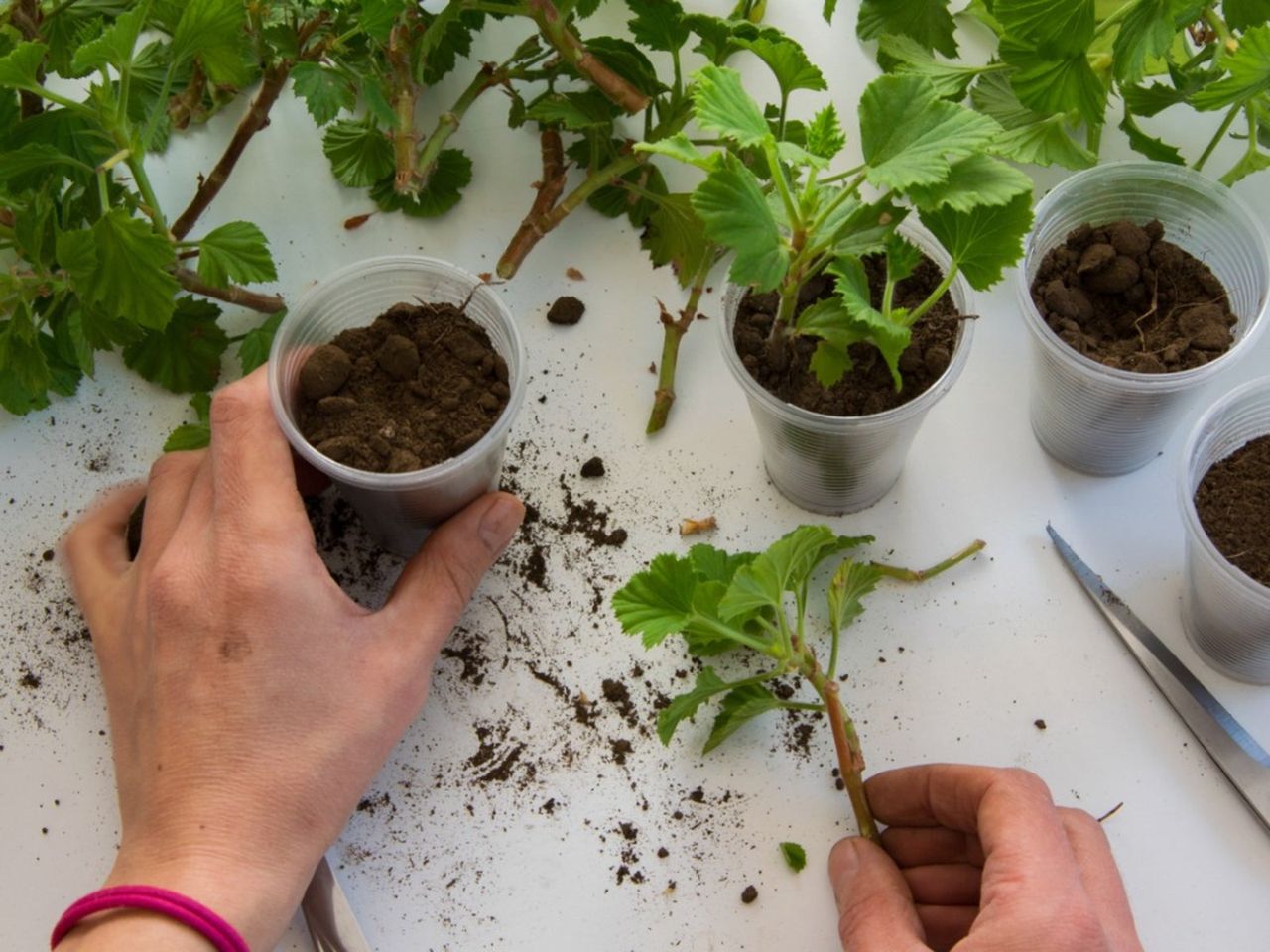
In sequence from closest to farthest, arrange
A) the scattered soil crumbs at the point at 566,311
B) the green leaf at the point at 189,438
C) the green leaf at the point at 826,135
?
the green leaf at the point at 826,135, the green leaf at the point at 189,438, the scattered soil crumbs at the point at 566,311

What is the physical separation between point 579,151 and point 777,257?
47cm

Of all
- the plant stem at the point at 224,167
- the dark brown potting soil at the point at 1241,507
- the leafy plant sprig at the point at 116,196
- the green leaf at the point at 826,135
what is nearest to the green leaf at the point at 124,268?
the leafy plant sprig at the point at 116,196

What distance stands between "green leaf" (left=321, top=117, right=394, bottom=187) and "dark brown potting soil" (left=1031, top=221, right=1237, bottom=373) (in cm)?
65

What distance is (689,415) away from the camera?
120 centimetres

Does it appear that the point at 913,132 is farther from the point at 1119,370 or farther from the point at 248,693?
the point at 248,693

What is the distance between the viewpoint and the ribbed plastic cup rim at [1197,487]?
979mm

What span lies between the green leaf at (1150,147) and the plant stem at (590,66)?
0.46 meters

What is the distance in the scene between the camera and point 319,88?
1.05m

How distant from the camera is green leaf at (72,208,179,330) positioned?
3.16 feet

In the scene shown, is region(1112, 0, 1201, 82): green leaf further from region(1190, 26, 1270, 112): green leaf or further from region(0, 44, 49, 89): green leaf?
region(0, 44, 49, 89): green leaf

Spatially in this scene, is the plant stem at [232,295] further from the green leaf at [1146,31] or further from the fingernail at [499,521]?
the green leaf at [1146,31]

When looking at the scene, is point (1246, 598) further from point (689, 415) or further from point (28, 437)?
point (28, 437)

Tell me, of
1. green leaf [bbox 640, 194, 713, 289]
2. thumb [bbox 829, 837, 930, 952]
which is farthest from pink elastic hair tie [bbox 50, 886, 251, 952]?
Answer: green leaf [bbox 640, 194, 713, 289]

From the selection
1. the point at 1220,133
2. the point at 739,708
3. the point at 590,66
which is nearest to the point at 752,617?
the point at 739,708
